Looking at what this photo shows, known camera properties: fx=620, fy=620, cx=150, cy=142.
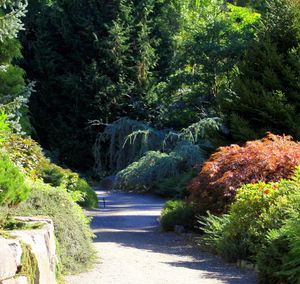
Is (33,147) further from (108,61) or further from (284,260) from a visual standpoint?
(108,61)

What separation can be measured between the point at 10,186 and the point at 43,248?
958 mm

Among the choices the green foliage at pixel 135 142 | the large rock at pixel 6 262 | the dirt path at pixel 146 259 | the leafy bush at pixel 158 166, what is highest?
the green foliage at pixel 135 142

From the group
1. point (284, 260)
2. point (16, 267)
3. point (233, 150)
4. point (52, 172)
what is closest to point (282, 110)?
point (233, 150)

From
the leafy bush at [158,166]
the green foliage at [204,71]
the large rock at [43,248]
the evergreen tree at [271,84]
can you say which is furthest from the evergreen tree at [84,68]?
the large rock at [43,248]

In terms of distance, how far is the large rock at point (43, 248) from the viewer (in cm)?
575

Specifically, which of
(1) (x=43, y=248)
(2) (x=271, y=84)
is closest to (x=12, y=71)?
(2) (x=271, y=84)

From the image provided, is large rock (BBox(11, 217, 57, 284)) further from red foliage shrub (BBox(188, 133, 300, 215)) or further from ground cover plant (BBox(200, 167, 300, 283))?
red foliage shrub (BBox(188, 133, 300, 215))

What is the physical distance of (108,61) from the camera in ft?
106

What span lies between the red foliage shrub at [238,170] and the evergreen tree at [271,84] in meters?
2.11

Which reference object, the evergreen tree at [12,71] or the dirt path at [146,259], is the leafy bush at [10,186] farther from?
the evergreen tree at [12,71]

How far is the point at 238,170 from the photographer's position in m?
11.6

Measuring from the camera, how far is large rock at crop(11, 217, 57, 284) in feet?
18.9

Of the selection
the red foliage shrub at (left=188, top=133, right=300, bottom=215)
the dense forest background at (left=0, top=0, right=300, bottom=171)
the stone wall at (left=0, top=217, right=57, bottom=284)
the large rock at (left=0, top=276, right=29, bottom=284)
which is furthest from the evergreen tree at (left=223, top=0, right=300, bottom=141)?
the dense forest background at (left=0, top=0, right=300, bottom=171)

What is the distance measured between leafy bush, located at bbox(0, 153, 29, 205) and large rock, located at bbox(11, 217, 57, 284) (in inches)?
13.5
